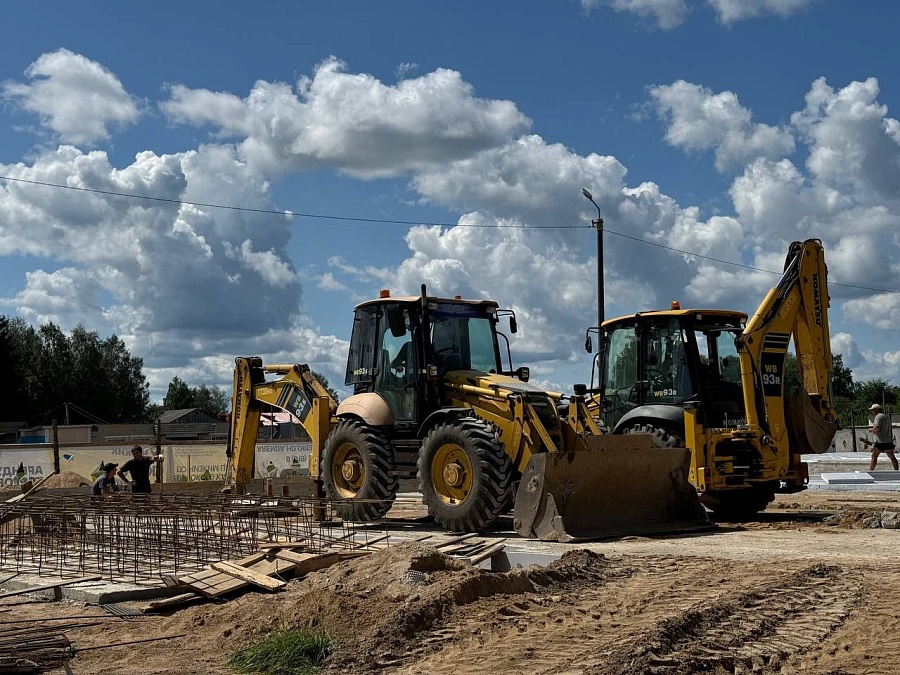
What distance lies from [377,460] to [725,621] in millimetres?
8118

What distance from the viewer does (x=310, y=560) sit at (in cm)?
1009

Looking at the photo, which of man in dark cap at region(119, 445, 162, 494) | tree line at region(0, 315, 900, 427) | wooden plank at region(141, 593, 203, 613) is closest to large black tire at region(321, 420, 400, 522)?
man in dark cap at region(119, 445, 162, 494)

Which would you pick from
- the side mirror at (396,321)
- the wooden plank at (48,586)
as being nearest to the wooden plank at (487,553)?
the wooden plank at (48,586)

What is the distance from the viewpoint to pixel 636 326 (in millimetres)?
15531

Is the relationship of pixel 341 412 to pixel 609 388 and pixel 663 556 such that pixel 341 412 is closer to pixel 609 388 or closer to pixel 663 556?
pixel 609 388

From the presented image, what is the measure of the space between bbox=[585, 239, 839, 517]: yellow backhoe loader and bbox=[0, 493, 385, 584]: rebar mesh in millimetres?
4625

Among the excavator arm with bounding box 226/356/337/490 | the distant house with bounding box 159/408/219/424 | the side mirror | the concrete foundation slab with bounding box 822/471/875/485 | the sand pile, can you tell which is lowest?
the concrete foundation slab with bounding box 822/471/875/485

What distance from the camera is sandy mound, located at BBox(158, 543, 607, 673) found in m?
7.18

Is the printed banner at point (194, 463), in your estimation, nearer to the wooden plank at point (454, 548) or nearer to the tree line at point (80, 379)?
the wooden plank at point (454, 548)

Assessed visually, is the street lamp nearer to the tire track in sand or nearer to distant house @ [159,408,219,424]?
the tire track in sand

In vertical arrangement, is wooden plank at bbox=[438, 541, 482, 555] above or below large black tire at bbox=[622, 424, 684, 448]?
below

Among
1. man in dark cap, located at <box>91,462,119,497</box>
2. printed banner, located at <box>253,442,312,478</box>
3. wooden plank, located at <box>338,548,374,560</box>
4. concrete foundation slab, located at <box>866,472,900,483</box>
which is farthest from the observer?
printed banner, located at <box>253,442,312,478</box>

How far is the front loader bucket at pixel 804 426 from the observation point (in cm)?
1478

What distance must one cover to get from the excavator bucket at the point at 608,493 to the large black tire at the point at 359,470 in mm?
2487
